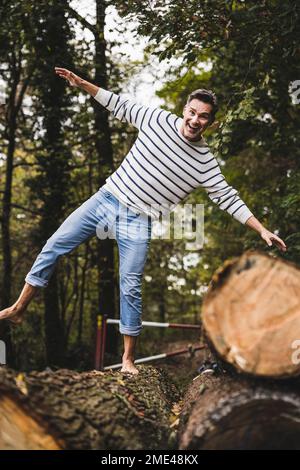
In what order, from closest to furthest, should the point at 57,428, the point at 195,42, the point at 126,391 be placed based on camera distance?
the point at 57,428, the point at 126,391, the point at 195,42

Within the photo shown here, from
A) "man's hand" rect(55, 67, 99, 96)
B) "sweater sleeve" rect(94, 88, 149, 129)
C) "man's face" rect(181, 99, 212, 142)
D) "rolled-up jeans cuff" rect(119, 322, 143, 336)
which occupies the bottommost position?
"rolled-up jeans cuff" rect(119, 322, 143, 336)

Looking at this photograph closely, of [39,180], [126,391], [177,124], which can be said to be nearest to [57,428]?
[126,391]

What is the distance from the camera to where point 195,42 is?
500 cm

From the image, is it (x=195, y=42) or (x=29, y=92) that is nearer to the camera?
(x=195, y=42)

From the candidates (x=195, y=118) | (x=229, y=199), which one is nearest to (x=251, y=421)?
(x=229, y=199)

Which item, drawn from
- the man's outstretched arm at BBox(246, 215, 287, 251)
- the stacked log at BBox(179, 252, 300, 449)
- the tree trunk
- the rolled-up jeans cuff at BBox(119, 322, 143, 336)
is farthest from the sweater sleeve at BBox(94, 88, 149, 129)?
the tree trunk

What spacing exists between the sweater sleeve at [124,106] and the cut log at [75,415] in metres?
1.63

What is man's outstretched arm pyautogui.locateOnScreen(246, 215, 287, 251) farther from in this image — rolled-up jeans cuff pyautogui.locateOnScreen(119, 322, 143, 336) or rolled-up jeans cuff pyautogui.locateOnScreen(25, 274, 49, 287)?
rolled-up jeans cuff pyautogui.locateOnScreen(25, 274, 49, 287)

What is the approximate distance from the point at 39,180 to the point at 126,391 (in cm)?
619

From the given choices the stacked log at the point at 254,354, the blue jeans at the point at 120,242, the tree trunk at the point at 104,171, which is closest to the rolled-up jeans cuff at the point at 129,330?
the blue jeans at the point at 120,242

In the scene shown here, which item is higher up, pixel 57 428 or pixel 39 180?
pixel 39 180

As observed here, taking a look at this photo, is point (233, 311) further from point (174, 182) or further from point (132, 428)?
point (174, 182)

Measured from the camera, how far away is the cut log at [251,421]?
2.21 metres

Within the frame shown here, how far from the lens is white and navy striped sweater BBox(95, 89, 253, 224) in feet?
11.0
